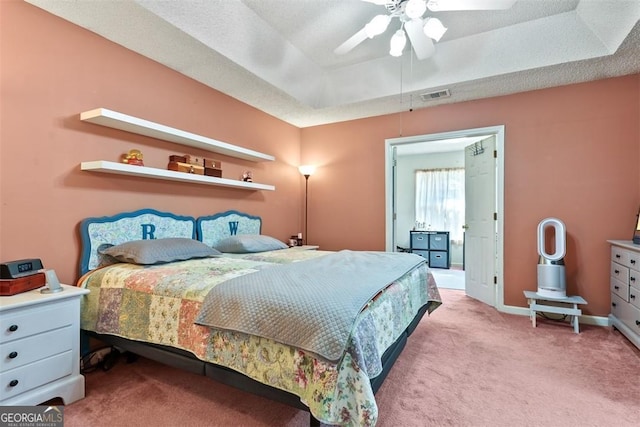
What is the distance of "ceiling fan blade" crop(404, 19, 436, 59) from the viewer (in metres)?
2.35

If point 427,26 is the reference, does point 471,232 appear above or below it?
below

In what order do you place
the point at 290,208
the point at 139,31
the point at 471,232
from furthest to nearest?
the point at 290,208, the point at 471,232, the point at 139,31

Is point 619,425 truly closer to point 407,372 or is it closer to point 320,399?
point 407,372

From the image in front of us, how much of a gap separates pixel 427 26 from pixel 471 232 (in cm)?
290

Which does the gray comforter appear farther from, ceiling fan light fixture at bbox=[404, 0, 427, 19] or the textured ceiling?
the textured ceiling

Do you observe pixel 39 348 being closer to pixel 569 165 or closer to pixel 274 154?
pixel 274 154

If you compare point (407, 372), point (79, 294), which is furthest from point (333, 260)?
point (79, 294)

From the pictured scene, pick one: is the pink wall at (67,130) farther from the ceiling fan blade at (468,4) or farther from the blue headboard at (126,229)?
the ceiling fan blade at (468,4)

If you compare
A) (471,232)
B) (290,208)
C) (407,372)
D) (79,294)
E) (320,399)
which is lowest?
(407,372)

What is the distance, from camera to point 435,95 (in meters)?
3.61

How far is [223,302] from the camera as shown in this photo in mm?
1534

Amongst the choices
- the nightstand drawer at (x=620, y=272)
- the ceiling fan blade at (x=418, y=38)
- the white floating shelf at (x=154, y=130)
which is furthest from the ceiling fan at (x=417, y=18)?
the nightstand drawer at (x=620, y=272)

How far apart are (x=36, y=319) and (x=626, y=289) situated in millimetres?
4408

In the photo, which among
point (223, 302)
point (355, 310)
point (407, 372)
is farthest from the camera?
point (407, 372)
